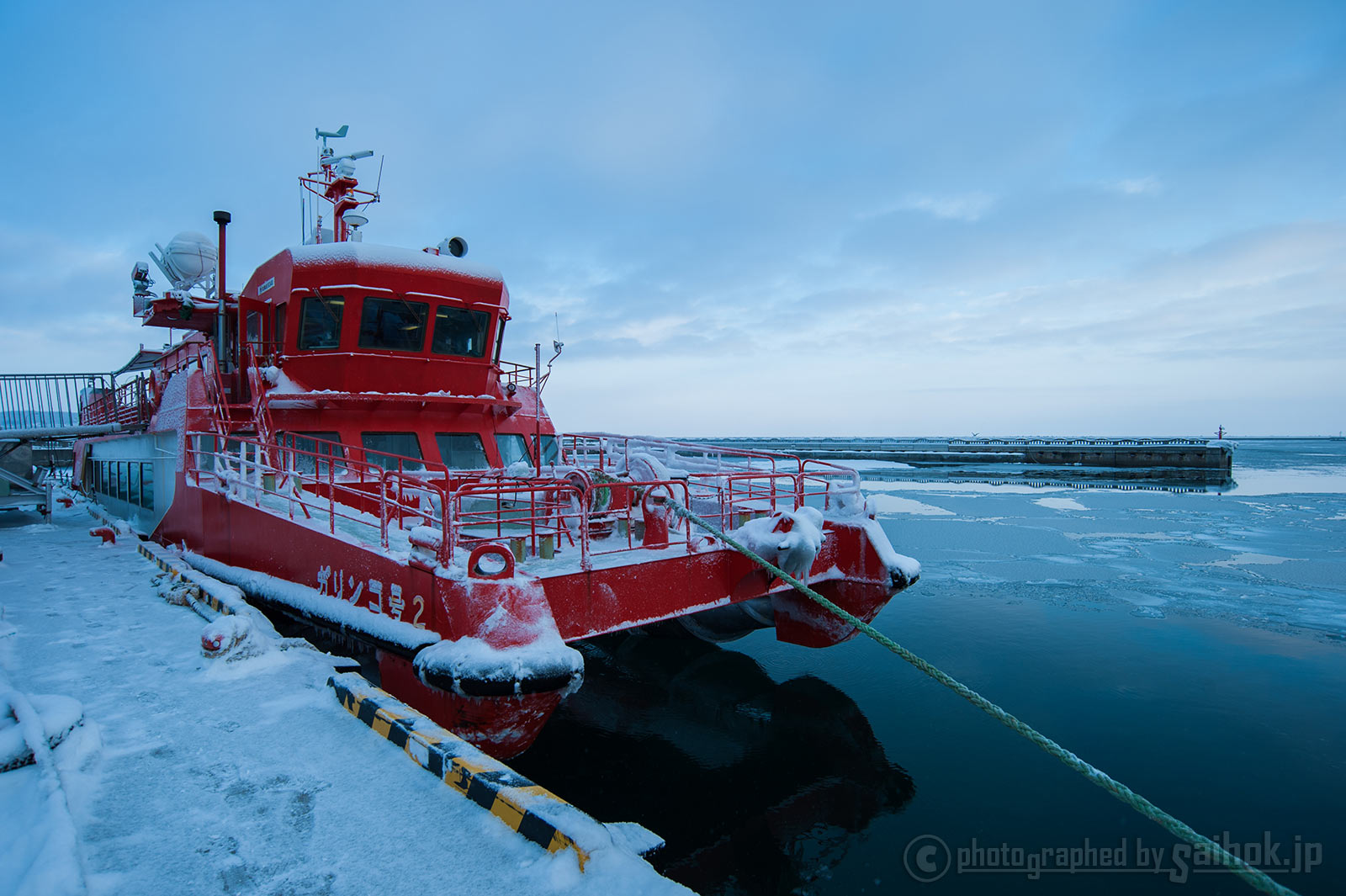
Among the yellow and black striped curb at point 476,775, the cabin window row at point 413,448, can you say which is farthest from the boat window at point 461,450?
the yellow and black striped curb at point 476,775

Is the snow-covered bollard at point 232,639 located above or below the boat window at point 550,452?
below

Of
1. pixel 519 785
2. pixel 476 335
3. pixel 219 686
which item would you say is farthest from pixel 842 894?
pixel 476 335

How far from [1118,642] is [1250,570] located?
709 cm

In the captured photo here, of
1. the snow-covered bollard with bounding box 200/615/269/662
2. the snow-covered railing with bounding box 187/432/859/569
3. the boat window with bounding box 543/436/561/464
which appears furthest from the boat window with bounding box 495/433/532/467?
the snow-covered bollard with bounding box 200/615/269/662

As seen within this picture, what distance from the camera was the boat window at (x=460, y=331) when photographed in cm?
1077

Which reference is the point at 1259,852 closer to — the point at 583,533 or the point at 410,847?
the point at 583,533

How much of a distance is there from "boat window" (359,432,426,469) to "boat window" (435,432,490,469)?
1.16 ft

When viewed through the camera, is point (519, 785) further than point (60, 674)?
No

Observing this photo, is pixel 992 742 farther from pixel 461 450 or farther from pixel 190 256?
pixel 190 256

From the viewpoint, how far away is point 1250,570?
47.7 feet

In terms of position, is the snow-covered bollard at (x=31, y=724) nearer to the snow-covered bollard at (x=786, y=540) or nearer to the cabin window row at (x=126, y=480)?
the snow-covered bollard at (x=786, y=540)

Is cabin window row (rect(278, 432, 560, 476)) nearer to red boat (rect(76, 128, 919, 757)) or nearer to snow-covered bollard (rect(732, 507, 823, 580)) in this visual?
red boat (rect(76, 128, 919, 757))

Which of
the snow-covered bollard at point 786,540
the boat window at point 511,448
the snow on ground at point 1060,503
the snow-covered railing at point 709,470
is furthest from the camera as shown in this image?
the snow on ground at point 1060,503

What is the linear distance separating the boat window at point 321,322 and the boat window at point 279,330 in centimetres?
38
